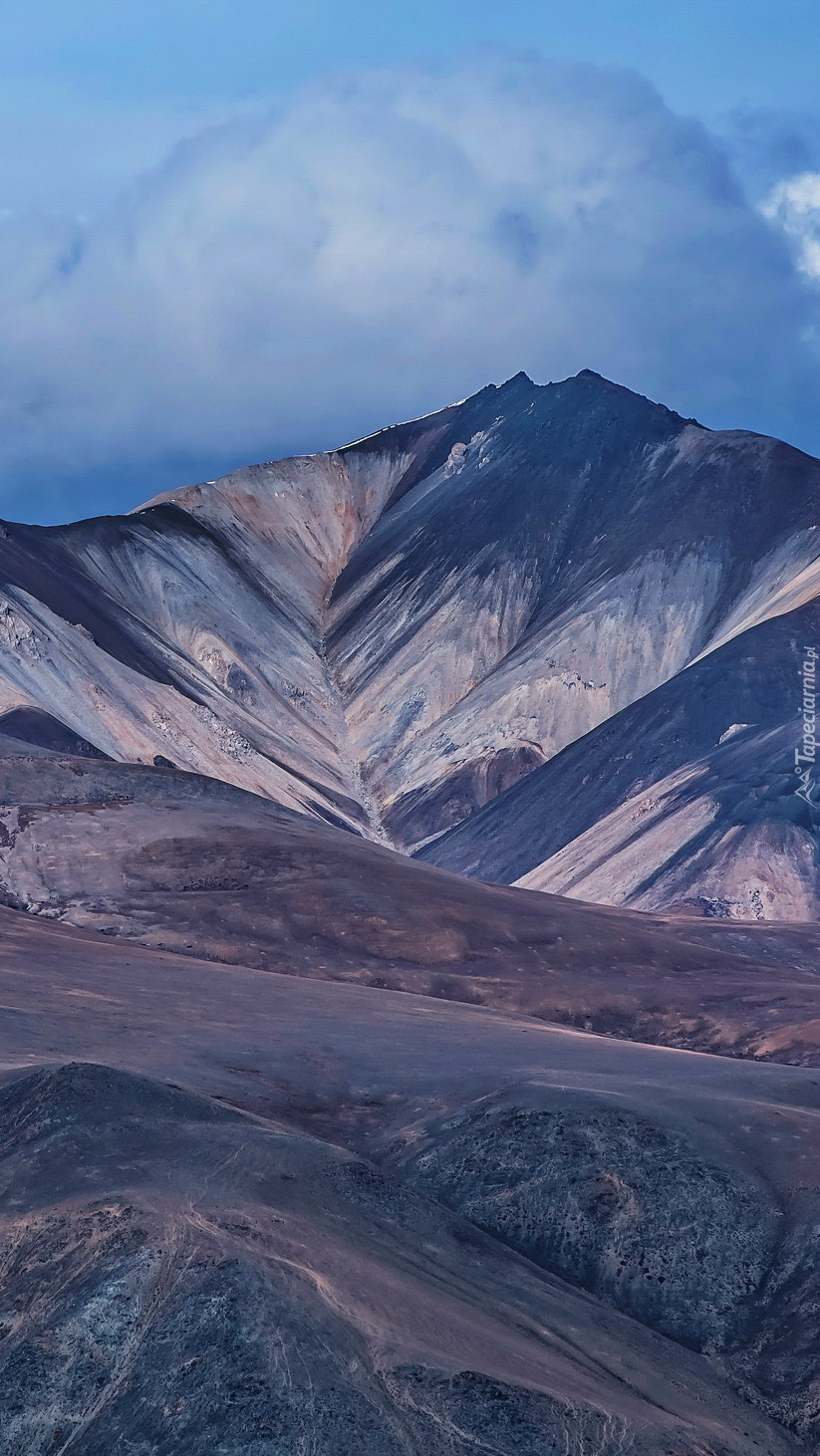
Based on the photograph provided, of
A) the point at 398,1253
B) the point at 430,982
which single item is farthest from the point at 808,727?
the point at 398,1253

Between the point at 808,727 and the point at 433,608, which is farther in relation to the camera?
the point at 433,608

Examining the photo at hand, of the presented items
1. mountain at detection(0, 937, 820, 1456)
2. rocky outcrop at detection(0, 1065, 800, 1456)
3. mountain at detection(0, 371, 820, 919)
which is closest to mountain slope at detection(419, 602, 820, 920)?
mountain at detection(0, 371, 820, 919)

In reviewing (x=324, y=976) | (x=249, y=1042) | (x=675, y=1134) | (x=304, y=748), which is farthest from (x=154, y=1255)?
(x=304, y=748)

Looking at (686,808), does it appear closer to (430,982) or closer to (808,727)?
(808,727)

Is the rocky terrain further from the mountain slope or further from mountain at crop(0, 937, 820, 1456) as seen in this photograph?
the mountain slope

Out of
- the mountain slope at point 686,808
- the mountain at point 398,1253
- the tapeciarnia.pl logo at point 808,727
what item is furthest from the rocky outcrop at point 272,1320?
the tapeciarnia.pl logo at point 808,727
